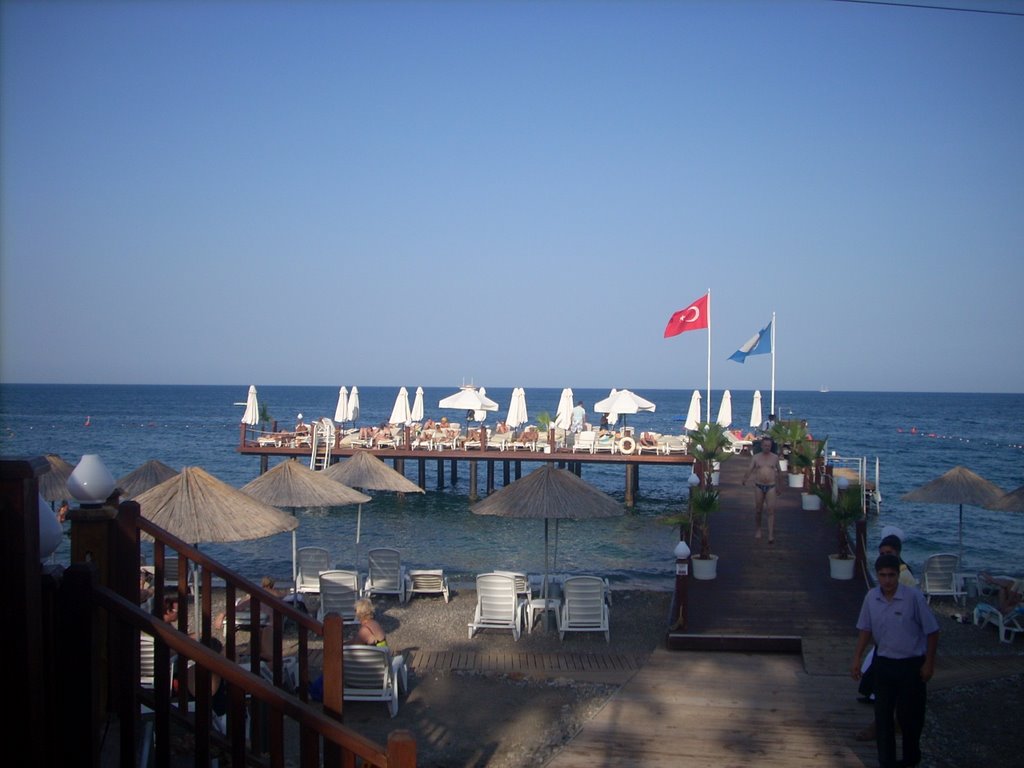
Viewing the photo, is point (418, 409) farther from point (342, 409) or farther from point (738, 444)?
point (738, 444)

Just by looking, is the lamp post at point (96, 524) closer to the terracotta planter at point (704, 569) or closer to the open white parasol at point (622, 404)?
the terracotta planter at point (704, 569)

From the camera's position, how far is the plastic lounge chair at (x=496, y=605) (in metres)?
11.6

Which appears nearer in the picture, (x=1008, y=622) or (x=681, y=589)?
(x=681, y=589)

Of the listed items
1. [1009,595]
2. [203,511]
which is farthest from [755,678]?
[203,511]

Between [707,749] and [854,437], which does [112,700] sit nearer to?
[707,749]

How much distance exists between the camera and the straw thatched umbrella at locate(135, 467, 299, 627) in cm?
959

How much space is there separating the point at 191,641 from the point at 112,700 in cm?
127

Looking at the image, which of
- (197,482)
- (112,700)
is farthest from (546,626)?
(112,700)

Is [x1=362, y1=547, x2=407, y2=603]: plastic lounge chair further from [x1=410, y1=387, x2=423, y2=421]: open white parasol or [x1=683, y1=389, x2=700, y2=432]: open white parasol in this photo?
[x1=410, y1=387, x2=423, y2=421]: open white parasol

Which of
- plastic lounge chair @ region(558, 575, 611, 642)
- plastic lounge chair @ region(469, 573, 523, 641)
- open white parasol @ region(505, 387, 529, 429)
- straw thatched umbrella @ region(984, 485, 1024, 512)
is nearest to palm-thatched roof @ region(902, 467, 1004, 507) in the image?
straw thatched umbrella @ region(984, 485, 1024, 512)

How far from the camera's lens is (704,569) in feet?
39.5

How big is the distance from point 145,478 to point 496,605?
19.7 ft

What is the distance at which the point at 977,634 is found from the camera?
38.8 feet

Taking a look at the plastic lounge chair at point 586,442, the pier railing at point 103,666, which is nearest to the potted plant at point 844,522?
the pier railing at point 103,666
